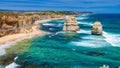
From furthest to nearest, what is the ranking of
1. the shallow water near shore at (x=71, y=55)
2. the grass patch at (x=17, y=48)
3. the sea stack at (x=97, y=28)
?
the sea stack at (x=97, y=28), the grass patch at (x=17, y=48), the shallow water near shore at (x=71, y=55)

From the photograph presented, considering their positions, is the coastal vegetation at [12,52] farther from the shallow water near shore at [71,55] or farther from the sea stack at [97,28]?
the sea stack at [97,28]

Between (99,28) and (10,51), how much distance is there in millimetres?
35553

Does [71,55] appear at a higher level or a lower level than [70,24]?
lower

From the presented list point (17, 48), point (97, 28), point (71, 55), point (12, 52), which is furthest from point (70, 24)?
point (12, 52)

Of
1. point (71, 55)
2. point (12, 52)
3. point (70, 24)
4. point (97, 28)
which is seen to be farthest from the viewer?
point (70, 24)

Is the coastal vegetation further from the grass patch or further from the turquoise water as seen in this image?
the turquoise water

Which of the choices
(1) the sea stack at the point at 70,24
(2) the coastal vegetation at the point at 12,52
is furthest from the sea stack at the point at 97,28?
(2) the coastal vegetation at the point at 12,52

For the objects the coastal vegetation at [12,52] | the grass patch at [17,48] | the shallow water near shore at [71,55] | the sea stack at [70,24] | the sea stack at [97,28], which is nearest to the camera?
the shallow water near shore at [71,55]

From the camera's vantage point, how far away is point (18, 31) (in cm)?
9444

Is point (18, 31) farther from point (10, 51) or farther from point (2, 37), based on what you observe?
point (10, 51)

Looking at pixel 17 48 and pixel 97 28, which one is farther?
pixel 97 28

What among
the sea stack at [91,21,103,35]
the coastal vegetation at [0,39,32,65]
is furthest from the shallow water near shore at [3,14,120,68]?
the sea stack at [91,21,103,35]

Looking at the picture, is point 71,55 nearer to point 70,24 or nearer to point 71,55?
point 71,55

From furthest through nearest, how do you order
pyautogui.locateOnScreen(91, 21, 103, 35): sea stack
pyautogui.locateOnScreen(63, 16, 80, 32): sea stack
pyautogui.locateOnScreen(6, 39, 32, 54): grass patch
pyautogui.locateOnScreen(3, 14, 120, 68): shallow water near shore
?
pyautogui.locateOnScreen(63, 16, 80, 32): sea stack, pyautogui.locateOnScreen(91, 21, 103, 35): sea stack, pyautogui.locateOnScreen(6, 39, 32, 54): grass patch, pyautogui.locateOnScreen(3, 14, 120, 68): shallow water near shore
